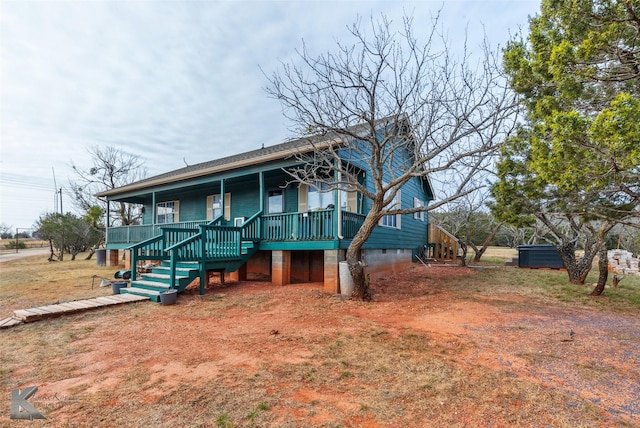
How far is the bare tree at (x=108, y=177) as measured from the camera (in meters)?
22.7

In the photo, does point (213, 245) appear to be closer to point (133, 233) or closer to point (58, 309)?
point (58, 309)

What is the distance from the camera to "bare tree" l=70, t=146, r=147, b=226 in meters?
22.7

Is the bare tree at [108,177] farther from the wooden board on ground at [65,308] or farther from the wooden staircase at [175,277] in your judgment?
the wooden board on ground at [65,308]

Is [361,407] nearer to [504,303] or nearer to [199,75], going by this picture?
[504,303]

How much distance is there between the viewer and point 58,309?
6.32 meters

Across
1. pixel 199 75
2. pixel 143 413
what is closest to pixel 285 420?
pixel 143 413

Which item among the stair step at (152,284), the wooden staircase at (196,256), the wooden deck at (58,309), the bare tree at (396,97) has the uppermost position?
the bare tree at (396,97)

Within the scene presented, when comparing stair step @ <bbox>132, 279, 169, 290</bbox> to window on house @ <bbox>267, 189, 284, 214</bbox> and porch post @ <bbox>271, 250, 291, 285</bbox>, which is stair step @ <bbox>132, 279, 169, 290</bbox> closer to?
porch post @ <bbox>271, 250, 291, 285</bbox>

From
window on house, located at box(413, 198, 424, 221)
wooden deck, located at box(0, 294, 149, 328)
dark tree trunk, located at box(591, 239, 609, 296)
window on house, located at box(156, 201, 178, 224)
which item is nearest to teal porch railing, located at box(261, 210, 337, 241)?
wooden deck, located at box(0, 294, 149, 328)

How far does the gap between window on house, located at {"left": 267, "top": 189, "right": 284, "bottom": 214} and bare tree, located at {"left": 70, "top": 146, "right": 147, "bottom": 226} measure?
1364cm

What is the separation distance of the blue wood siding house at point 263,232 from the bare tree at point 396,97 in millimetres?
1165

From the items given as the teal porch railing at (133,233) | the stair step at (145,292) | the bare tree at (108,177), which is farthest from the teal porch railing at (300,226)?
the bare tree at (108,177)

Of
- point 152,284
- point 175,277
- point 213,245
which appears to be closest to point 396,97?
point 213,245

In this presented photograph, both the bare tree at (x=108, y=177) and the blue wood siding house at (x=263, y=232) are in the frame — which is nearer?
the blue wood siding house at (x=263, y=232)
